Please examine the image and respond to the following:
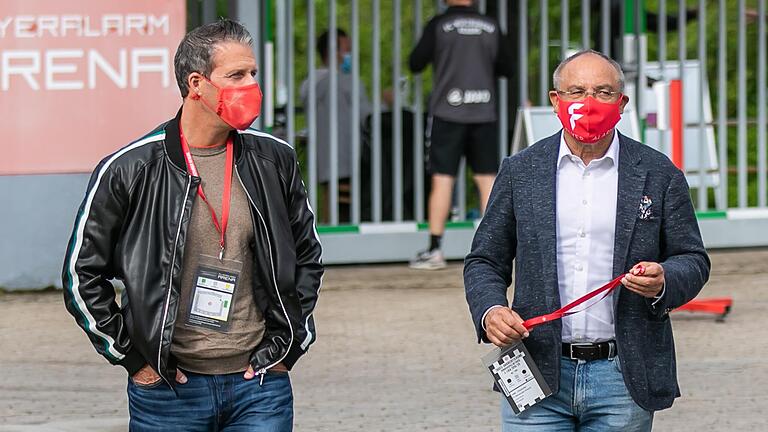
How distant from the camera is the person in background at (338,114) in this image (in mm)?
11062

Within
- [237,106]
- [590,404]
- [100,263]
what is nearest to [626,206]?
[590,404]

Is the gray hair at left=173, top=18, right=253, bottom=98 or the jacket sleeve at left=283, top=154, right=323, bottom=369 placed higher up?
the gray hair at left=173, top=18, right=253, bottom=98

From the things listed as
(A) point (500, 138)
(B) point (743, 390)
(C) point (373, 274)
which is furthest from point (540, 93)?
(B) point (743, 390)

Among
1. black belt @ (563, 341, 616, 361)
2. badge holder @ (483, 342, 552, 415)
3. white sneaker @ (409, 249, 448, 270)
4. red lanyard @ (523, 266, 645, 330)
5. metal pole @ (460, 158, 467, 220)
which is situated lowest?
white sneaker @ (409, 249, 448, 270)

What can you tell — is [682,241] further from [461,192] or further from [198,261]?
[461,192]

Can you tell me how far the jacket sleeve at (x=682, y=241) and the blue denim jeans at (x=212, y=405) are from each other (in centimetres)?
102

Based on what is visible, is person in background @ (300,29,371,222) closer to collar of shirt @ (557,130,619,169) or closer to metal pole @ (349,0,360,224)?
metal pole @ (349,0,360,224)

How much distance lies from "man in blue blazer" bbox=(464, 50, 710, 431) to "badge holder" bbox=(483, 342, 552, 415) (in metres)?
0.03

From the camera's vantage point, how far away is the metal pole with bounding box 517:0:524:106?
11.2 m

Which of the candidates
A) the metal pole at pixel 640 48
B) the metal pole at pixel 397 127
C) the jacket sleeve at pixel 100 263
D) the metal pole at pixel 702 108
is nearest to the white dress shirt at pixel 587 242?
the jacket sleeve at pixel 100 263

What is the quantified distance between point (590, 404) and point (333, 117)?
285 inches

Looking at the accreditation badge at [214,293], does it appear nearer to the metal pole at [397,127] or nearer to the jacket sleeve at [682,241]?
the jacket sleeve at [682,241]

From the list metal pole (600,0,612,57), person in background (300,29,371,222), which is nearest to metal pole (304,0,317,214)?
person in background (300,29,371,222)

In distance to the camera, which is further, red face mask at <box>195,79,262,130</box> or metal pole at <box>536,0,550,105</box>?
metal pole at <box>536,0,550,105</box>
